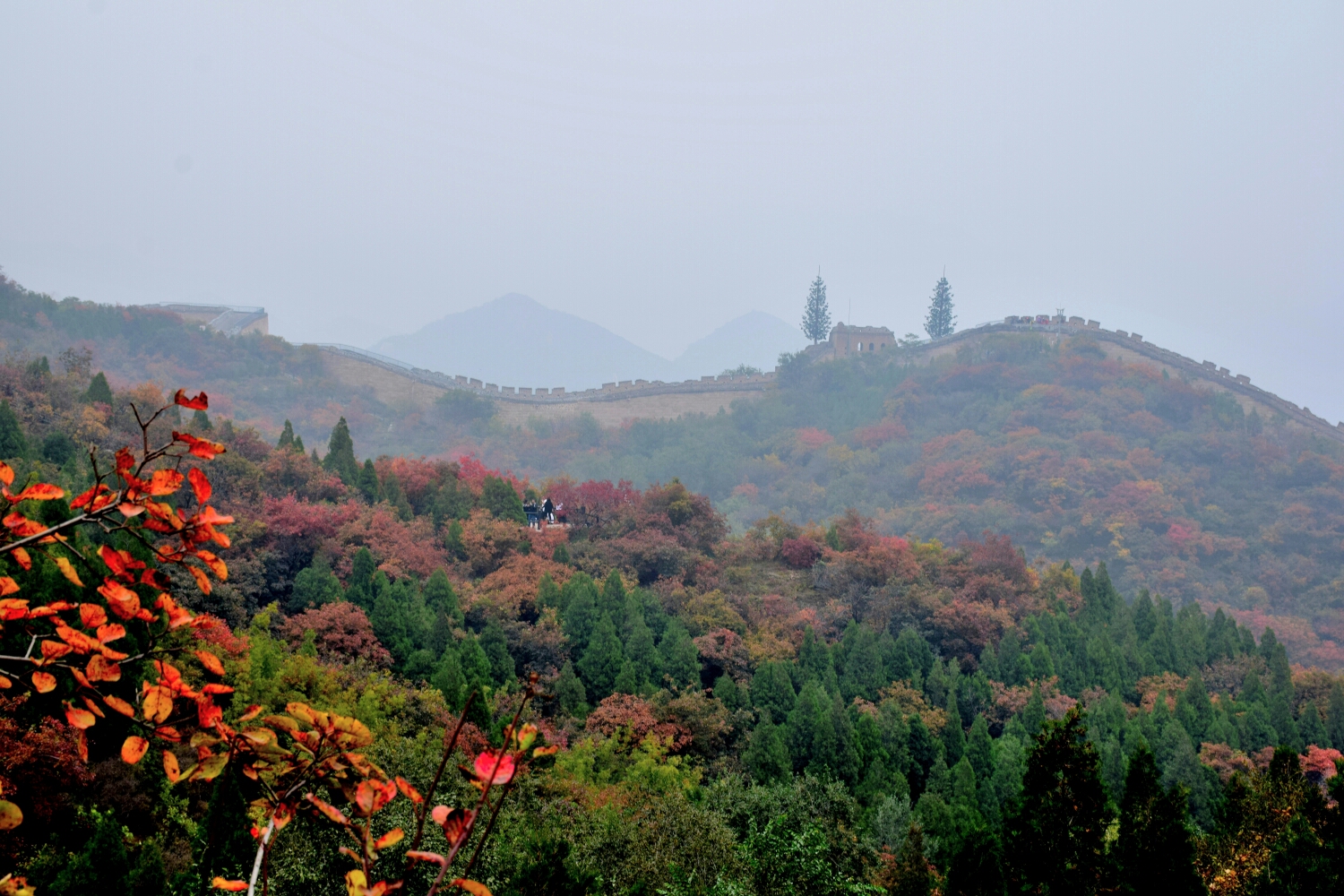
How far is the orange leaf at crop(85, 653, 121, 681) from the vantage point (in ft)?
7.14

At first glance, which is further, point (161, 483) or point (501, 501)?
A: point (501, 501)

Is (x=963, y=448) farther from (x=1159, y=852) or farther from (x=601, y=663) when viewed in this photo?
(x=1159, y=852)

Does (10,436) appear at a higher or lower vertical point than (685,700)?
higher

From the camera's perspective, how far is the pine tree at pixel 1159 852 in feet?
30.5

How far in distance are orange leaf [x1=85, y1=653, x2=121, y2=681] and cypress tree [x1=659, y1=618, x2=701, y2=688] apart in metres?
14.1

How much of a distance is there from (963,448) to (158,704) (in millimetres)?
48451

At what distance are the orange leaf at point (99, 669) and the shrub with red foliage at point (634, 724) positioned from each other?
473 inches

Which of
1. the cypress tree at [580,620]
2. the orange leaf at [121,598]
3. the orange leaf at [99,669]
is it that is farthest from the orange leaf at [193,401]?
the cypress tree at [580,620]

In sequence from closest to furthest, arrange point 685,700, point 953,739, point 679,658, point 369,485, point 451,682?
1. point 451,682
2. point 685,700
3. point 953,739
4. point 679,658
5. point 369,485

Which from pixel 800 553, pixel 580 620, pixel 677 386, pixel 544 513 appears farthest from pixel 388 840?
pixel 677 386

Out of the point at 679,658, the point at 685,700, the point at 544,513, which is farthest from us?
the point at 544,513

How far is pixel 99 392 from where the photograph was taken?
20828 millimetres

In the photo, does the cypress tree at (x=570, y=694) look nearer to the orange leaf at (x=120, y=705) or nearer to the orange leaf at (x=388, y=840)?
the orange leaf at (x=388, y=840)

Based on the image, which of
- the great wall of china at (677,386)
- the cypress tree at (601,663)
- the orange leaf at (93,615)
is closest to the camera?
the orange leaf at (93,615)
